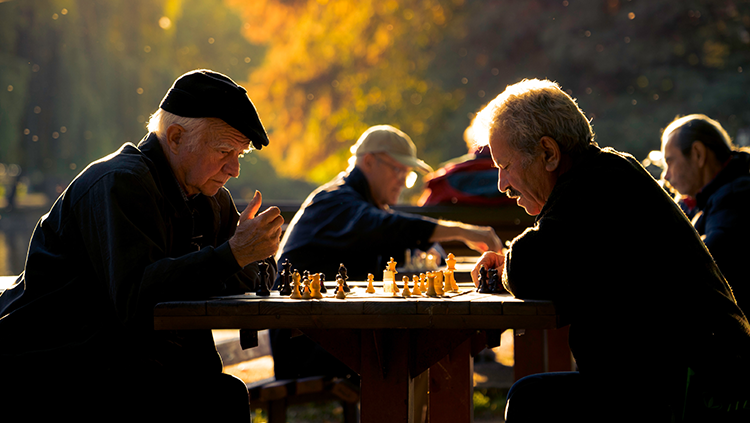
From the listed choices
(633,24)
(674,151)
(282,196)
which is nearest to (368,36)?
(633,24)

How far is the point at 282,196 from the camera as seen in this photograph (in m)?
41.7

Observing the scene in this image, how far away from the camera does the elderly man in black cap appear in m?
2.12

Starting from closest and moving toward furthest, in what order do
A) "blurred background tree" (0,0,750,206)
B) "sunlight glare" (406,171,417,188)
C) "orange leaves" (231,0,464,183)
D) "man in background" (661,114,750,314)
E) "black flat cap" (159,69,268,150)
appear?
"black flat cap" (159,69,268,150) → "man in background" (661,114,750,314) → "sunlight glare" (406,171,417,188) → "blurred background tree" (0,0,750,206) → "orange leaves" (231,0,464,183)

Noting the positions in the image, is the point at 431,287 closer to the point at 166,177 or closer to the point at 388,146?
the point at 166,177

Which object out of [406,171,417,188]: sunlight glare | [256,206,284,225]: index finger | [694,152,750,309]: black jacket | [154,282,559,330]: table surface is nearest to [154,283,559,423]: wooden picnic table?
[154,282,559,330]: table surface

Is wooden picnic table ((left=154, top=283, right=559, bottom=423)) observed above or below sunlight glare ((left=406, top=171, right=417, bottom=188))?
below

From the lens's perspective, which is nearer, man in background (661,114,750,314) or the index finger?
the index finger

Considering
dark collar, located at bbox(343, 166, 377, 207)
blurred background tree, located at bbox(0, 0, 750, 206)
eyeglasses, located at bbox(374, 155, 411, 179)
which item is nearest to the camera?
dark collar, located at bbox(343, 166, 377, 207)

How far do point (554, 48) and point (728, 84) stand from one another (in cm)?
311

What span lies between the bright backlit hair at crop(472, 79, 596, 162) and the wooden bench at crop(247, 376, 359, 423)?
1.77 metres

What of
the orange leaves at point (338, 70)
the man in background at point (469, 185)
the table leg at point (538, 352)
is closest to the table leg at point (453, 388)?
the table leg at point (538, 352)

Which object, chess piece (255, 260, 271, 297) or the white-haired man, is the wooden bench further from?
the white-haired man

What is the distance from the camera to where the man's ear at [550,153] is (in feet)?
7.22

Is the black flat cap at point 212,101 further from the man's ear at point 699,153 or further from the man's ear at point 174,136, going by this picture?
the man's ear at point 699,153
